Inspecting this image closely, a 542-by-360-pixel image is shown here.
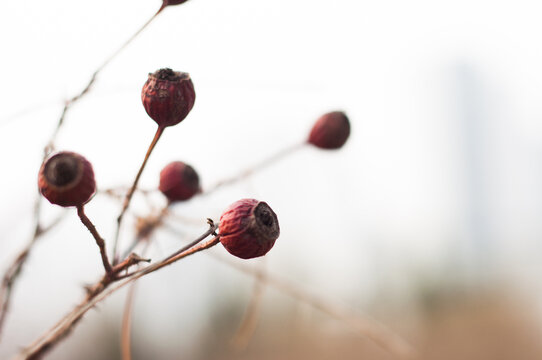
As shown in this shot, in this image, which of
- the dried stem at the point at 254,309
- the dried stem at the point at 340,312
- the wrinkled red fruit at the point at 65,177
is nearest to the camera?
the wrinkled red fruit at the point at 65,177

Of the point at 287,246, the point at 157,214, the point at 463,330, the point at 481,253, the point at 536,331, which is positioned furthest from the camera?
the point at 481,253

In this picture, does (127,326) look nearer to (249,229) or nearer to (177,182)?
(177,182)

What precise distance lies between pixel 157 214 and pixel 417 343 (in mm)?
12198

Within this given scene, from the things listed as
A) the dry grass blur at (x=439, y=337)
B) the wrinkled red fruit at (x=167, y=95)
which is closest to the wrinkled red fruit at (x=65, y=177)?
the wrinkled red fruit at (x=167, y=95)

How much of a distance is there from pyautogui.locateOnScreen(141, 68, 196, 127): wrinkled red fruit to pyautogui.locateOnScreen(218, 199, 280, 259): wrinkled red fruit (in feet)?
0.46

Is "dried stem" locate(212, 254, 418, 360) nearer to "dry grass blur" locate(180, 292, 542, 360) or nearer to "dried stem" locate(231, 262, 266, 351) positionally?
"dried stem" locate(231, 262, 266, 351)

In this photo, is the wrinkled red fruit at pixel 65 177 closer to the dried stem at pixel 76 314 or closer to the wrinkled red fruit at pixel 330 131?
the dried stem at pixel 76 314

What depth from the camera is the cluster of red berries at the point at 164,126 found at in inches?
19.6

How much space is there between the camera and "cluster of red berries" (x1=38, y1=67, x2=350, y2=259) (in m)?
0.50

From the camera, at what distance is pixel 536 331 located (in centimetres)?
1016

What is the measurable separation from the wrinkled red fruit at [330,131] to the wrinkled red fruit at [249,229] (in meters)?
0.42

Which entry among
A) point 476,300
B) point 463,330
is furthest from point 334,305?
point 476,300

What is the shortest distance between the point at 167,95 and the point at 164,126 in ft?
0.13

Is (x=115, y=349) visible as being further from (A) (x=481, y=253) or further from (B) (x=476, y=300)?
(A) (x=481, y=253)
